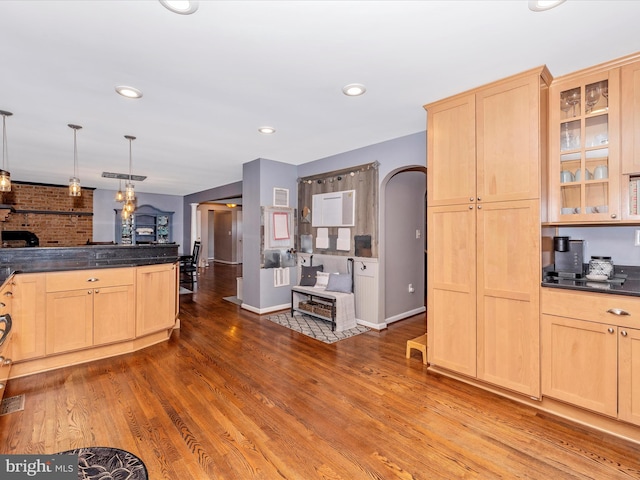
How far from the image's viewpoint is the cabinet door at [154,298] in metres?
3.33

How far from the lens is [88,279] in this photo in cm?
300

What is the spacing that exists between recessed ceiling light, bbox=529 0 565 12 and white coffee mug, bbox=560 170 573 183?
1236mm

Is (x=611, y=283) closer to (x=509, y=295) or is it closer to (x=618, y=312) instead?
(x=618, y=312)

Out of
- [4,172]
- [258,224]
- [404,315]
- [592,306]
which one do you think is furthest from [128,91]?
→ [404,315]

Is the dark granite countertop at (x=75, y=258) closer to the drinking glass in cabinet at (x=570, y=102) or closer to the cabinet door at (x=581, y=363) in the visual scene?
the cabinet door at (x=581, y=363)

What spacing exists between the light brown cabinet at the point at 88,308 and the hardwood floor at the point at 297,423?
0.27 m

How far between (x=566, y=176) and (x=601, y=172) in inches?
8.0

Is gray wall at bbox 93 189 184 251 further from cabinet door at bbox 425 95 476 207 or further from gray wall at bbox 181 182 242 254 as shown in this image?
cabinet door at bbox 425 95 476 207

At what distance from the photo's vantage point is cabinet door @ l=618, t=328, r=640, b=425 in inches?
74.8

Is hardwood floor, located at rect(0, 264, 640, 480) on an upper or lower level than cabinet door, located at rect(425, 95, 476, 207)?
lower

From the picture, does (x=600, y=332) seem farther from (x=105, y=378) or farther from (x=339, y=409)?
(x=105, y=378)

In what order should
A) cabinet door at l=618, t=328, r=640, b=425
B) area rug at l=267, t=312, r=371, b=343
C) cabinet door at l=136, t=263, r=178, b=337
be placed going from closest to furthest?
1. cabinet door at l=618, t=328, r=640, b=425
2. cabinet door at l=136, t=263, r=178, b=337
3. area rug at l=267, t=312, r=371, b=343

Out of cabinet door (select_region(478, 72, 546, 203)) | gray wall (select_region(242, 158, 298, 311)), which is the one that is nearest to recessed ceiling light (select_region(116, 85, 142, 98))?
gray wall (select_region(242, 158, 298, 311))

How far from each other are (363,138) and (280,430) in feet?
10.8
